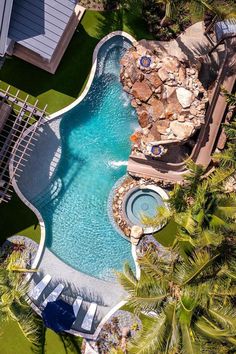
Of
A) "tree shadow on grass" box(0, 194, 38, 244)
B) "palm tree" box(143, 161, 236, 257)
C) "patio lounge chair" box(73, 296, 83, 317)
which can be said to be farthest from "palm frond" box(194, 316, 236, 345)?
"tree shadow on grass" box(0, 194, 38, 244)

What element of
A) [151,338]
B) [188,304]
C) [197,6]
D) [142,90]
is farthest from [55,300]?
[197,6]

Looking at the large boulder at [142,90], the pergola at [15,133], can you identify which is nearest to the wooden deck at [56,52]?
the pergola at [15,133]

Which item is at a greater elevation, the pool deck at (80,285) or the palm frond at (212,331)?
the palm frond at (212,331)

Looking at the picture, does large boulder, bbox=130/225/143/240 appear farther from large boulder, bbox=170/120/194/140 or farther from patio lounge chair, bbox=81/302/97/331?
large boulder, bbox=170/120/194/140

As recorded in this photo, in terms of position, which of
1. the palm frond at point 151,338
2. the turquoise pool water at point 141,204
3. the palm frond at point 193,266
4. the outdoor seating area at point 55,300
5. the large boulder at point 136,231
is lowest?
the outdoor seating area at point 55,300

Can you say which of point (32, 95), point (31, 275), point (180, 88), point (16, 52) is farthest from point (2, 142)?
point (180, 88)

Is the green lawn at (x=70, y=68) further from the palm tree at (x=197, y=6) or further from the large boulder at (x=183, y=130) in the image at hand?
the large boulder at (x=183, y=130)

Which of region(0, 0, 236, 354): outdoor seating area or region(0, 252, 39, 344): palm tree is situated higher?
region(0, 0, 236, 354): outdoor seating area
